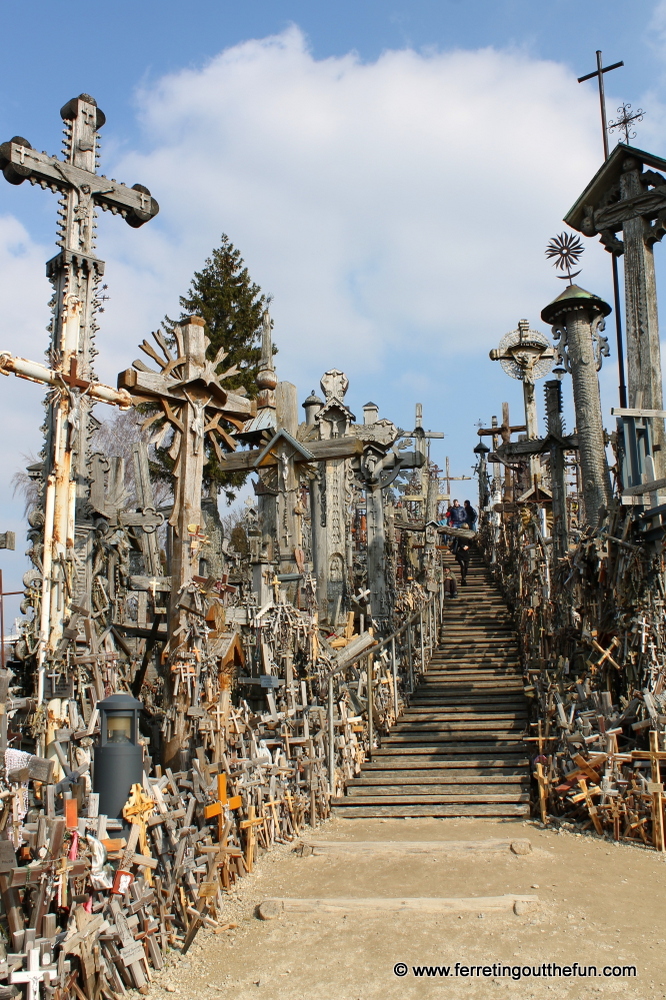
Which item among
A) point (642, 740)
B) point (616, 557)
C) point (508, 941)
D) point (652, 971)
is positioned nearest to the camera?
point (652, 971)

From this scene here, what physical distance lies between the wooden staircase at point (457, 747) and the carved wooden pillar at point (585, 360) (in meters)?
3.43

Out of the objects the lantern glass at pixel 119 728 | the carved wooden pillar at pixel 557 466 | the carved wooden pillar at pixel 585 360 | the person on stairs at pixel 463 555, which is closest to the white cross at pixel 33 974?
the lantern glass at pixel 119 728

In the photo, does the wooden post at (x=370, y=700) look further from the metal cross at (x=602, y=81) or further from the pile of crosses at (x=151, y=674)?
the metal cross at (x=602, y=81)

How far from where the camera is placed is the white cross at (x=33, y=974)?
15.2 ft

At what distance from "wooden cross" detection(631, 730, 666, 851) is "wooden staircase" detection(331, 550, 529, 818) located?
1.55 m

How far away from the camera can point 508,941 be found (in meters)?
5.89

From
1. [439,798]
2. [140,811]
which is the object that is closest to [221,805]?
[140,811]

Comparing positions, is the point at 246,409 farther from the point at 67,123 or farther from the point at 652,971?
the point at 67,123

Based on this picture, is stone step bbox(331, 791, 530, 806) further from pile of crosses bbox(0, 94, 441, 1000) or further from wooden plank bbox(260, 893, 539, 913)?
wooden plank bbox(260, 893, 539, 913)

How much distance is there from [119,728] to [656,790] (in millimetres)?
5017

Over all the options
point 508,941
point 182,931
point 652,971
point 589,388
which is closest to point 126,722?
point 182,931

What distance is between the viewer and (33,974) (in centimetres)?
466

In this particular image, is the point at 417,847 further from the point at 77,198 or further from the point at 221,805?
the point at 77,198

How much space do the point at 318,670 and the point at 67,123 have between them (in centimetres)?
950
